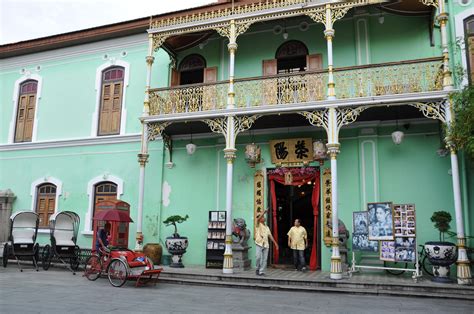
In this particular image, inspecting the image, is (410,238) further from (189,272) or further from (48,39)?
(48,39)

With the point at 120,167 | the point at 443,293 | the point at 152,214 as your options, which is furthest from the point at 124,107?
the point at 443,293

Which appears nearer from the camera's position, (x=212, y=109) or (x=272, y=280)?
(x=272, y=280)

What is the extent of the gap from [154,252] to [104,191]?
3400mm

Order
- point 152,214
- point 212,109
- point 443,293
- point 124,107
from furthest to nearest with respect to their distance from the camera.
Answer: point 124,107, point 152,214, point 212,109, point 443,293

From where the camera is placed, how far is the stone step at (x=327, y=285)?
27.8 ft

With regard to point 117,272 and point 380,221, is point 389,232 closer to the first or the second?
point 380,221

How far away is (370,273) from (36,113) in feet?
43.6

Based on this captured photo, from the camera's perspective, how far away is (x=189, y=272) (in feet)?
34.9

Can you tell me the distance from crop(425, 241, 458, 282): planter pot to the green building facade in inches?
54.4

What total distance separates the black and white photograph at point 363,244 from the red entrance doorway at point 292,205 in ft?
4.72

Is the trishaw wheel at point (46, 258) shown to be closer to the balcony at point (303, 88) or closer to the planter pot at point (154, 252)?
the planter pot at point (154, 252)

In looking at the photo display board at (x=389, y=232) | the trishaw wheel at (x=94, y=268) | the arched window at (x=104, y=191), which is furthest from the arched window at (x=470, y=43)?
the arched window at (x=104, y=191)

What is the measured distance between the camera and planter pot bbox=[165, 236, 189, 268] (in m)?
11.6

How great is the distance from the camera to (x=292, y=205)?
12.8 m
